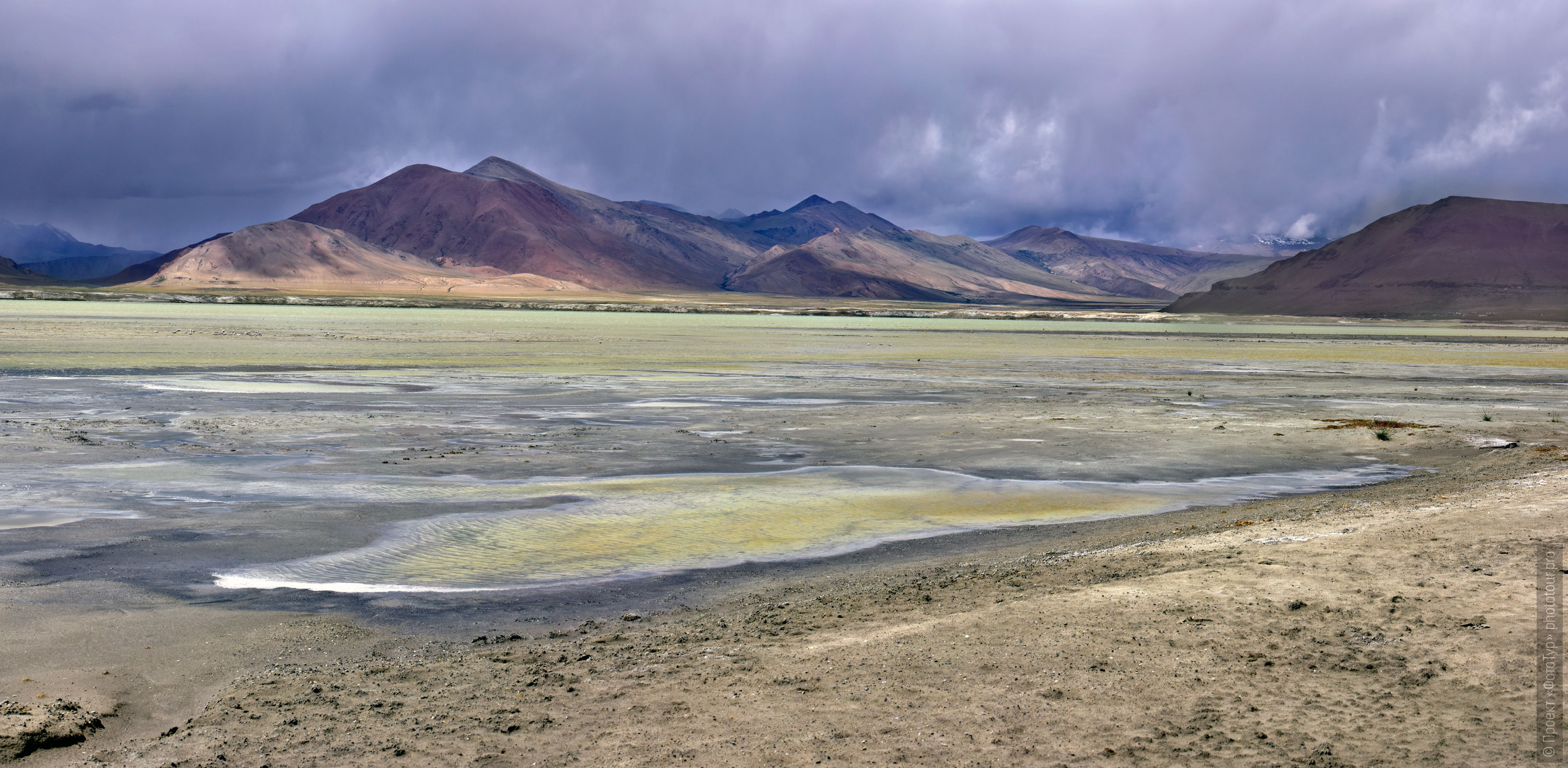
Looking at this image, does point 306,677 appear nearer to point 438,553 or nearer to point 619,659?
point 619,659

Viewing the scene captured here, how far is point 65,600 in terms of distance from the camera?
8547mm

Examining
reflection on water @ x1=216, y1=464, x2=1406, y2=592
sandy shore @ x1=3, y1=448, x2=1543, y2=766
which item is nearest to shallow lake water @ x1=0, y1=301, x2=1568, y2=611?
reflection on water @ x1=216, y1=464, x2=1406, y2=592

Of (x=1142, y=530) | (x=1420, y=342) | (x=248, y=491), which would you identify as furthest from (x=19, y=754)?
(x=1420, y=342)

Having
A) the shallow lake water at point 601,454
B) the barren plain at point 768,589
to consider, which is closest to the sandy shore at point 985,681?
the barren plain at point 768,589

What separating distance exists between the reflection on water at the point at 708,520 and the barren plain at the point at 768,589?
8 centimetres

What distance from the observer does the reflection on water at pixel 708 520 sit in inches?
395

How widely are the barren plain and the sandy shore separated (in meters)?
0.03

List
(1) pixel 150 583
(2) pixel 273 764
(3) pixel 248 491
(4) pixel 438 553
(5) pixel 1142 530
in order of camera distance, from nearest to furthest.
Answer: (2) pixel 273 764
(1) pixel 150 583
(4) pixel 438 553
(5) pixel 1142 530
(3) pixel 248 491

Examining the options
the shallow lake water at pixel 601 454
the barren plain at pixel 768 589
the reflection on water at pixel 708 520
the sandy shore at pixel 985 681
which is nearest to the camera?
the sandy shore at pixel 985 681

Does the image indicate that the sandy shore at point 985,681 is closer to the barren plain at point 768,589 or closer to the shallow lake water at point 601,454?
the barren plain at point 768,589

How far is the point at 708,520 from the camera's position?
42.0 ft

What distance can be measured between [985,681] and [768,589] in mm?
3215

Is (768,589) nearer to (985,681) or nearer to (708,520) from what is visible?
(985,681)

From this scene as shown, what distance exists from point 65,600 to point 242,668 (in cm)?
260
